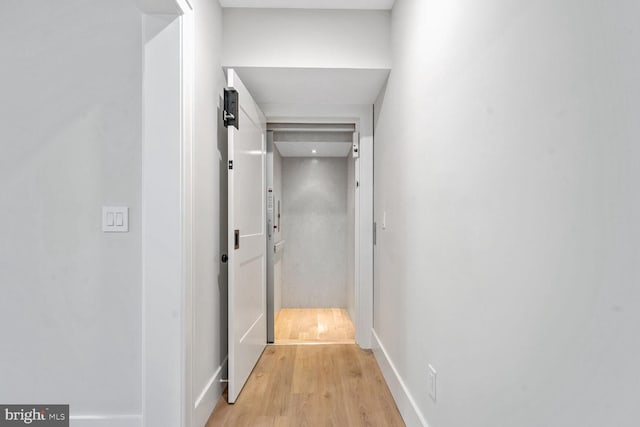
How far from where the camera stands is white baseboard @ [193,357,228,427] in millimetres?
1816

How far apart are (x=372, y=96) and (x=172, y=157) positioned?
1.76m

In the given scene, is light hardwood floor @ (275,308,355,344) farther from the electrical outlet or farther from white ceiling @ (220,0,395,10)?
white ceiling @ (220,0,395,10)

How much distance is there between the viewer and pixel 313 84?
2.64 metres

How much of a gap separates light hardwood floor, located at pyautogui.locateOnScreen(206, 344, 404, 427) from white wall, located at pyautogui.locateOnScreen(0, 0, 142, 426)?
0.61 metres

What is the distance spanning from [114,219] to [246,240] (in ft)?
2.96

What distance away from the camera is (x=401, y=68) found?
6.98ft

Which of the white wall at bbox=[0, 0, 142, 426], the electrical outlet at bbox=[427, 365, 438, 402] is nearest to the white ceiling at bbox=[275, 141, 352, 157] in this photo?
the white wall at bbox=[0, 0, 142, 426]

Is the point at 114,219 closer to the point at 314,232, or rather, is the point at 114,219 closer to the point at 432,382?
the point at 432,382

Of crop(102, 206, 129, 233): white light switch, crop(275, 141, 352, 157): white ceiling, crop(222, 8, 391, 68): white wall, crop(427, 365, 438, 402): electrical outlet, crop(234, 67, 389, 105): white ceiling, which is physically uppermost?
crop(222, 8, 391, 68): white wall

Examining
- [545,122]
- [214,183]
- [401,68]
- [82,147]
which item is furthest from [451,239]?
[82,147]

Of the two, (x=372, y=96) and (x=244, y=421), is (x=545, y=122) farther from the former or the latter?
(x=372, y=96)

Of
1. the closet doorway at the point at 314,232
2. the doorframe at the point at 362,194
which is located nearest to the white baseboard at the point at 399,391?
the doorframe at the point at 362,194

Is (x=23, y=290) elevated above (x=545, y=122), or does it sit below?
below

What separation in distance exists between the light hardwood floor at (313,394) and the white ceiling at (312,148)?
2.12 meters
